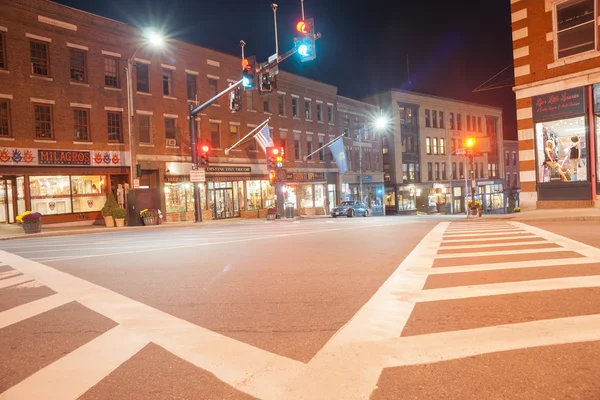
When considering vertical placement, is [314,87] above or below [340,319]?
A: above

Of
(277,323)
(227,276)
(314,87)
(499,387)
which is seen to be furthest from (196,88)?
(499,387)

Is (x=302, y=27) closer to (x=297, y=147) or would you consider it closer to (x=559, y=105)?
(x=559, y=105)

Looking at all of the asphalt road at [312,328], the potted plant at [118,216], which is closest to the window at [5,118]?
the potted plant at [118,216]

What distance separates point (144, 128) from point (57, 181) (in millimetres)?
6707

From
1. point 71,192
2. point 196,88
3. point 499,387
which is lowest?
point 499,387

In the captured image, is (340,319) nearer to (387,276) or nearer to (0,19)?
(387,276)

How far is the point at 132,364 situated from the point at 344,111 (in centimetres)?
4847

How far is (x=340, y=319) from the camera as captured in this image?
228 inches

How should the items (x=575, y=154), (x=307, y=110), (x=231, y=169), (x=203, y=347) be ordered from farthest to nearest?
(x=307, y=110) < (x=231, y=169) < (x=575, y=154) < (x=203, y=347)

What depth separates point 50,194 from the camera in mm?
26922

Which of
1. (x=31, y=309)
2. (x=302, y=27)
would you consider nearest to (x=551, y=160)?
(x=302, y=27)

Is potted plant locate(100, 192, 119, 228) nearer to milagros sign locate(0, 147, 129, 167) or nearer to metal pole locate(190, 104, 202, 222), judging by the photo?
milagros sign locate(0, 147, 129, 167)

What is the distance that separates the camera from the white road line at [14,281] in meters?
8.78

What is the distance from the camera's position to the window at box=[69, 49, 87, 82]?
2792 cm
